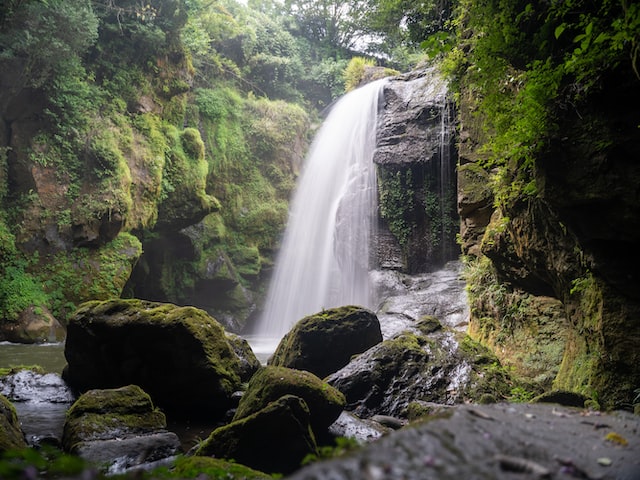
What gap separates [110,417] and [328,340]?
12.7ft

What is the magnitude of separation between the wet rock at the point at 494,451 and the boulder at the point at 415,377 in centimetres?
390

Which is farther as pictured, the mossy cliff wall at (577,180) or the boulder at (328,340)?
the boulder at (328,340)

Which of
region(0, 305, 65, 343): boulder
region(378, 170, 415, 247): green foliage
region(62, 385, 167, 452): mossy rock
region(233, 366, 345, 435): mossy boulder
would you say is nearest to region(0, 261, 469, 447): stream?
region(0, 305, 65, 343): boulder

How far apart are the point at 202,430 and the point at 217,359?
1310 millimetres

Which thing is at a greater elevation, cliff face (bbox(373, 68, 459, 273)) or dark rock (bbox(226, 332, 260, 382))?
cliff face (bbox(373, 68, 459, 273))

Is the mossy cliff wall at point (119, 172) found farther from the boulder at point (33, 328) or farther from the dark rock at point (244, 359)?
the dark rock at point (244, 359)

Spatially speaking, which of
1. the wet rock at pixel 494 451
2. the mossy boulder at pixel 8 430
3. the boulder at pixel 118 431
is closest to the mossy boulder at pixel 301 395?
the boulder at pixel 118 431

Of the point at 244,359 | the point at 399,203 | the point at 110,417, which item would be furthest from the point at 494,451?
the point at 399,203

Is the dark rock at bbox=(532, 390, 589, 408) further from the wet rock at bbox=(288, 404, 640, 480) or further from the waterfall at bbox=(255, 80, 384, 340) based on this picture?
the waterfall at bbox=(255, 80, 384, 340)

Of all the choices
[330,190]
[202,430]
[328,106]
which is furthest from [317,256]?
[202,430]

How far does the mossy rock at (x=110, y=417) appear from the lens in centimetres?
500

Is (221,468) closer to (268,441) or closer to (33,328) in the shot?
(268,441)

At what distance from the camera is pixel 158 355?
7234 millimetres

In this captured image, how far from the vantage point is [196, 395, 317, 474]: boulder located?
431cm
